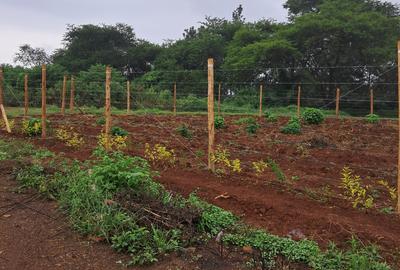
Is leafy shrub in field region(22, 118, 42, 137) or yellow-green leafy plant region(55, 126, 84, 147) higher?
leafy shrub in field region(22, 118, 42, 137)

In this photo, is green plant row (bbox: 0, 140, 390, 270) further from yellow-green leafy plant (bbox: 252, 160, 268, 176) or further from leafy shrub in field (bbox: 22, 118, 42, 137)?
leafy shrub in field (bbox: 22, 118, 42, 137)

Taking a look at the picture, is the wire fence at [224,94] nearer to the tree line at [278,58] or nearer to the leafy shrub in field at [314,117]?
the tree line at [278,58]

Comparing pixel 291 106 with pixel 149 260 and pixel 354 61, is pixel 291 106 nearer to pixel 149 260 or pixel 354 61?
pixel 354 61

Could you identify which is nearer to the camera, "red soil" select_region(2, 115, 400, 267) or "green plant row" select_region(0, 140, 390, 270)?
"green plant row" select_region(0, 140, 390, 270)

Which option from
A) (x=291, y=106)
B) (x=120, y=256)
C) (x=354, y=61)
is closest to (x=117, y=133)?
(x=120, y=256)

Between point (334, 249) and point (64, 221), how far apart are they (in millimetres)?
2559

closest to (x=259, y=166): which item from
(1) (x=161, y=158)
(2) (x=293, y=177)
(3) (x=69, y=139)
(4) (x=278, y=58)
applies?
(2) (x=293, y=177)

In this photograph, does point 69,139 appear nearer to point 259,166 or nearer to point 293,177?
point 259,166

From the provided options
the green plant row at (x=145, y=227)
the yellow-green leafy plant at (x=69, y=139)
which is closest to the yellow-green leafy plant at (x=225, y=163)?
the green plant row at (x=145, y=227)

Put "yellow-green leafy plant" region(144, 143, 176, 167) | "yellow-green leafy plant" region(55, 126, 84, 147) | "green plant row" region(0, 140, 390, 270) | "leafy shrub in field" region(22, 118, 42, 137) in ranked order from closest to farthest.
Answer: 1. "green plant row" region(0, 140, 390, 270)
2. "yellow-green leafy plant" region(144, 143, 176, 167)
3. "yellow-green leafy plant" region(55, 126, 84, 147)
4. "leafy shrub in field" region(22, 118, 42, 137)

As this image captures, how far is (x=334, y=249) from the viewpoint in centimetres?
406

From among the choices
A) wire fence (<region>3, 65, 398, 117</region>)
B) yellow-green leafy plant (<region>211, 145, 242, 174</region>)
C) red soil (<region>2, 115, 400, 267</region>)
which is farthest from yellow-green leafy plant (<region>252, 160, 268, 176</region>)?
wire fence (<region>3, 65, 398, 117</region>)

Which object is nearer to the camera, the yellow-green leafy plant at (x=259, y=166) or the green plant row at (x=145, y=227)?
A: the green plant row at (x=145, y=227)

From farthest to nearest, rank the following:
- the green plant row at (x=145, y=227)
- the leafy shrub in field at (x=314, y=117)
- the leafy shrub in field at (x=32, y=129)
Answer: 1. the leafy shrub in field at (x=314, y=117)
2. the leafy shrub in field at (x=32, y=129)
3. the green plant row at (x=145, y=227)
